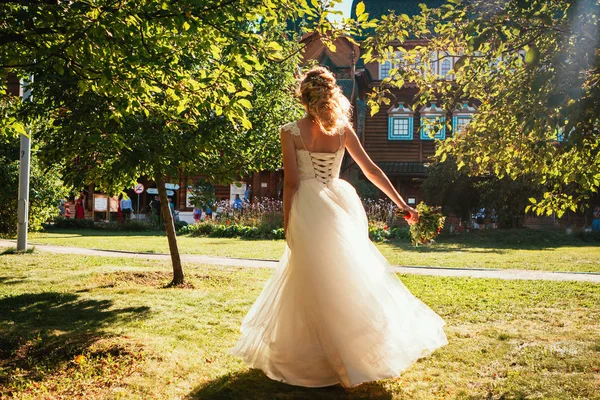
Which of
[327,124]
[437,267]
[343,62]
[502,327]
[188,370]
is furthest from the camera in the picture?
[343,62]

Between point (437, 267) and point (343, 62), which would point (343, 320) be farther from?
point (343, 62)

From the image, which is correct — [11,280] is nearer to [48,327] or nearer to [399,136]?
[48,327]

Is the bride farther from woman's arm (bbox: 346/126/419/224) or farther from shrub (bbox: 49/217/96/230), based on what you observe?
shrub (bbox: 49/217/96/230)

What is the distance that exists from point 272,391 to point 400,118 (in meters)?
26.7

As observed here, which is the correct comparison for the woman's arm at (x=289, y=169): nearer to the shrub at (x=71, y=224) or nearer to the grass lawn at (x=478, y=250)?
the grass lawn at (x=478, y=250)

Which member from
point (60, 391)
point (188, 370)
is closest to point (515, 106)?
point (188, 370)

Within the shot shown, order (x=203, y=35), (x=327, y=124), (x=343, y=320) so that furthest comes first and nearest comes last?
(x=203, y=35), (x=327, y=124), (x=343, y=320)

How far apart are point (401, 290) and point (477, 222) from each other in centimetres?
2239

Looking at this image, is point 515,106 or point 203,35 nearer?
point 203,35

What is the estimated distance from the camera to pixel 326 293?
3932 mm

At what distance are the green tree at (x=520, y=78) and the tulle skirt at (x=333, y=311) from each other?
161 cm

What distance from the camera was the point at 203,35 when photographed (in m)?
5.20

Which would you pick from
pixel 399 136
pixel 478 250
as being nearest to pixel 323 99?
pixel 478 250

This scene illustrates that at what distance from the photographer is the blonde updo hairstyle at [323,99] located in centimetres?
407
